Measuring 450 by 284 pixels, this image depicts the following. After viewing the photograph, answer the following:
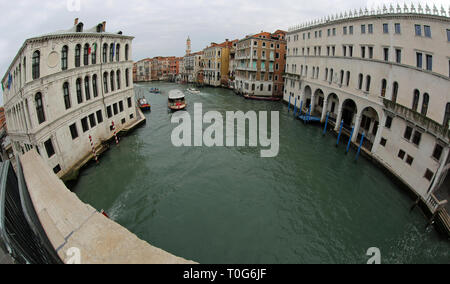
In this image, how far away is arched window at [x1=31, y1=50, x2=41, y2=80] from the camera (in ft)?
38.5

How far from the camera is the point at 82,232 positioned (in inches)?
253

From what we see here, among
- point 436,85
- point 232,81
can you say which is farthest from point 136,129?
point 232,81

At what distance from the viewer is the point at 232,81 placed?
2398 inches

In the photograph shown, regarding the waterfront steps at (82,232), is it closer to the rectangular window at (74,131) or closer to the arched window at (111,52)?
the rectangular window at (74,131)

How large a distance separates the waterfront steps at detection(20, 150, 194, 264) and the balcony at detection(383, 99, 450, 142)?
1322 cm

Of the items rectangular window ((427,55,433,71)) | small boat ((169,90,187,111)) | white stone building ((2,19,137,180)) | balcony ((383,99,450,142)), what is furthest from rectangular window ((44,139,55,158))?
small boat ((169,90,187,111))

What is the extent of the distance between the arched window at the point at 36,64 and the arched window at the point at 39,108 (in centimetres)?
97

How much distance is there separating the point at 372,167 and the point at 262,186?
29.5 ft

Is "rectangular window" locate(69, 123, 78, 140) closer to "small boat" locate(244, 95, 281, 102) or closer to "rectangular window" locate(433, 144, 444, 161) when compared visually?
"rectangular window" locate(433, 144, 444, 161)

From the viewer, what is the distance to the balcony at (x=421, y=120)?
11.1m

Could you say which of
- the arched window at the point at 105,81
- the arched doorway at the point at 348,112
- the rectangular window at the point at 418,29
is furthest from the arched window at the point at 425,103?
A: the arched window at the point at 105,81
